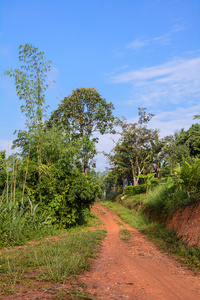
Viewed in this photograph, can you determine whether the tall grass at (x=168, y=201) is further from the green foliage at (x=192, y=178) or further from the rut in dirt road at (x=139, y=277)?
the rut in dirt road at (x=139, y=277)

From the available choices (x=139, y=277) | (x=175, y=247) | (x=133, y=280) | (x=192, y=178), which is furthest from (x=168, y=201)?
(x=133, y=280)

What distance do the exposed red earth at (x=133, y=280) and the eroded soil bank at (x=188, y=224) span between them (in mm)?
1029

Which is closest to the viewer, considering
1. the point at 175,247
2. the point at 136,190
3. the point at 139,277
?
the point at 139,277

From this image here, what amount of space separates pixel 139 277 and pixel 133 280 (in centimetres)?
22

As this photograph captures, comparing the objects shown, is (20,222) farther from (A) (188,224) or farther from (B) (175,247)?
(A) (188,224)

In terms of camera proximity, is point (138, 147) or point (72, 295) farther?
point (138, 147)

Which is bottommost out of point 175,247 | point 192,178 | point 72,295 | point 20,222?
point 175,247

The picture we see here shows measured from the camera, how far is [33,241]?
25.4 ft

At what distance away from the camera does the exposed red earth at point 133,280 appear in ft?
12.0

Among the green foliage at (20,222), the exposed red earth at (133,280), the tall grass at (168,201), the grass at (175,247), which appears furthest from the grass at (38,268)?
the tall grass at (168,201)

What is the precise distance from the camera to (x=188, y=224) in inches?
316

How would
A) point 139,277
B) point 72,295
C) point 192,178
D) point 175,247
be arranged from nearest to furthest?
point 72,295 → point 139,277 → point 175,247 → point 192,178

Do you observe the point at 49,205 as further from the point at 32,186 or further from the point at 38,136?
the point at 38,136

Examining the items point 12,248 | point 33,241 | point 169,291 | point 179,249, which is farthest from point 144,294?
point 33,241
